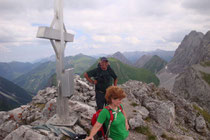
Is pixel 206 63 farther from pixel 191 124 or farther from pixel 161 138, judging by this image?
pixel 161 138

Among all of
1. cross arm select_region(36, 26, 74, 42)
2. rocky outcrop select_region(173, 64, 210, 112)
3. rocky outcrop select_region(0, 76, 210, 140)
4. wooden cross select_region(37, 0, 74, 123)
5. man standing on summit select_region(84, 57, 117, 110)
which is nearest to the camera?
cross arm select_region(36, 26, 74, 42)

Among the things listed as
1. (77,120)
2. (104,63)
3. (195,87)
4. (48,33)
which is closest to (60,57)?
(48,33)

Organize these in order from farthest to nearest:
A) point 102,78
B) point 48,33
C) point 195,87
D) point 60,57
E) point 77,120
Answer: point 195,87 → point 77,120 → point 102,78 → point 60,57 → point 48,33

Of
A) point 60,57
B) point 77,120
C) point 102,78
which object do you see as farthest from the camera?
point 77,120

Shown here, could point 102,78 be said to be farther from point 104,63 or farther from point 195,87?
point 195,87

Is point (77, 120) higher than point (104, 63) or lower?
lower

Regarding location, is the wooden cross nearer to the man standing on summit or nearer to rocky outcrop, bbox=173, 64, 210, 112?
the man standing on summit

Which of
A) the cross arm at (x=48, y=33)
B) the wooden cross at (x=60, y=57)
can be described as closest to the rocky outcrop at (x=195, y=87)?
the wooden cross at (x=60, y=57)

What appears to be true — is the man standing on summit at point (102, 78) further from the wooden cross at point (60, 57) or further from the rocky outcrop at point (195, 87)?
the rocky outcrop at point (195, 87)

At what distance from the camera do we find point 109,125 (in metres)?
4.13

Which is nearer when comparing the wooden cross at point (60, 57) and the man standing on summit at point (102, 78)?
the wooden cross at point (60, 57)

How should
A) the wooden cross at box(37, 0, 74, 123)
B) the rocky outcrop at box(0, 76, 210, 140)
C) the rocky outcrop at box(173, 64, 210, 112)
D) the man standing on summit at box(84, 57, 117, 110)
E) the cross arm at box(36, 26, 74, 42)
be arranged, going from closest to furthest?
the cross arm at box(36, 26, 74, 42)
the rocky outcrop at box(0, 76, 210, 140)
the wooden cross at box(37, 0, 74, 123)
the man standing on summit at box(84, 57, 117, 110)
the rocky outcrop at box(173, 64, 210, 112)

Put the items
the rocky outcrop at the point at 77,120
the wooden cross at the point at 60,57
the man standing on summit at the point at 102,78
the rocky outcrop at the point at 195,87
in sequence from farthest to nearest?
the rocky outcrop at the point at 195,87 < the man standing on summit at the point at 102,78 < the wooden cross at the point at 60,57 < the rocky outcrop at the point at 77,120

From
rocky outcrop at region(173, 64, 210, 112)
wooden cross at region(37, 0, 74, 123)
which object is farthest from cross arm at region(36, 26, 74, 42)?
rocky outcrop at region(173, 64, 210, 112)
